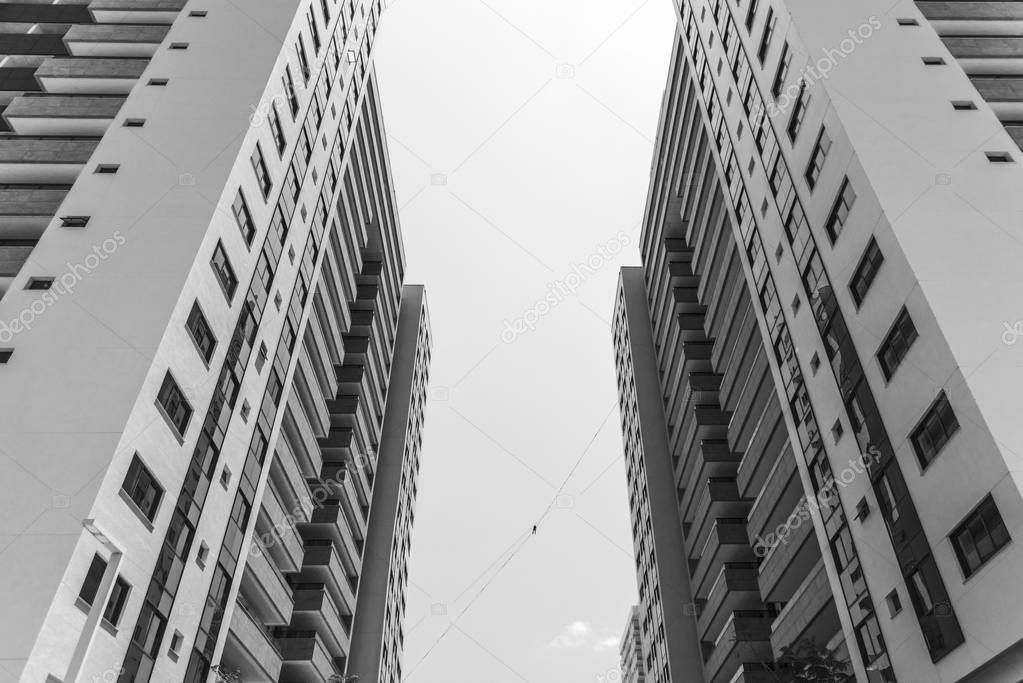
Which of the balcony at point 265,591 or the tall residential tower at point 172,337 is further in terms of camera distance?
the balcony at point 265,591

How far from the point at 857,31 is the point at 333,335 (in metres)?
38.1

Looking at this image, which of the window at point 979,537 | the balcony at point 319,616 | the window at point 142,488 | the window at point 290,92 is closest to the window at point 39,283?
the window at point 142,488

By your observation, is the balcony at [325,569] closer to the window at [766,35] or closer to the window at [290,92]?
the window at [290,92]

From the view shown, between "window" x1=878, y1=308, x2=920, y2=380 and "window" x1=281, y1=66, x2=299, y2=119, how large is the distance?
28092 mm

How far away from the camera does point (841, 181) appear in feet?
96.6

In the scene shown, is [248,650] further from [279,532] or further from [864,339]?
[864,339]

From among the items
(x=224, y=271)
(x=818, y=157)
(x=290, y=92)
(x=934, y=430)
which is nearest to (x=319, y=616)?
(x=224, y=271)

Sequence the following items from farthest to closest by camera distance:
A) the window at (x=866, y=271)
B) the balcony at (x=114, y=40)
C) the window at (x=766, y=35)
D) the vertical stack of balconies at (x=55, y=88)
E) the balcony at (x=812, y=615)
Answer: the balcony at (x=114, y=40), the window at (x=766, y=35), the balcony at (x=812, y=615), the vertical stack of balconies at (x=55, y=88), the window at (x=866, y=271)

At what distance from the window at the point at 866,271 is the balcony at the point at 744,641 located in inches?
942

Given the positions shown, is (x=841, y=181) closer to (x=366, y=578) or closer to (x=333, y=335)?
(x=333, y=335)

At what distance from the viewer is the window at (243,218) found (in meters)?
31.9

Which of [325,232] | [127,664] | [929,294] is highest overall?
[325,232]

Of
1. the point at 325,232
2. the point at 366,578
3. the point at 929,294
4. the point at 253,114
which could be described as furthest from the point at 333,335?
the point at 929,294

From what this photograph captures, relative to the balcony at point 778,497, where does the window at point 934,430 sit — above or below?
below
